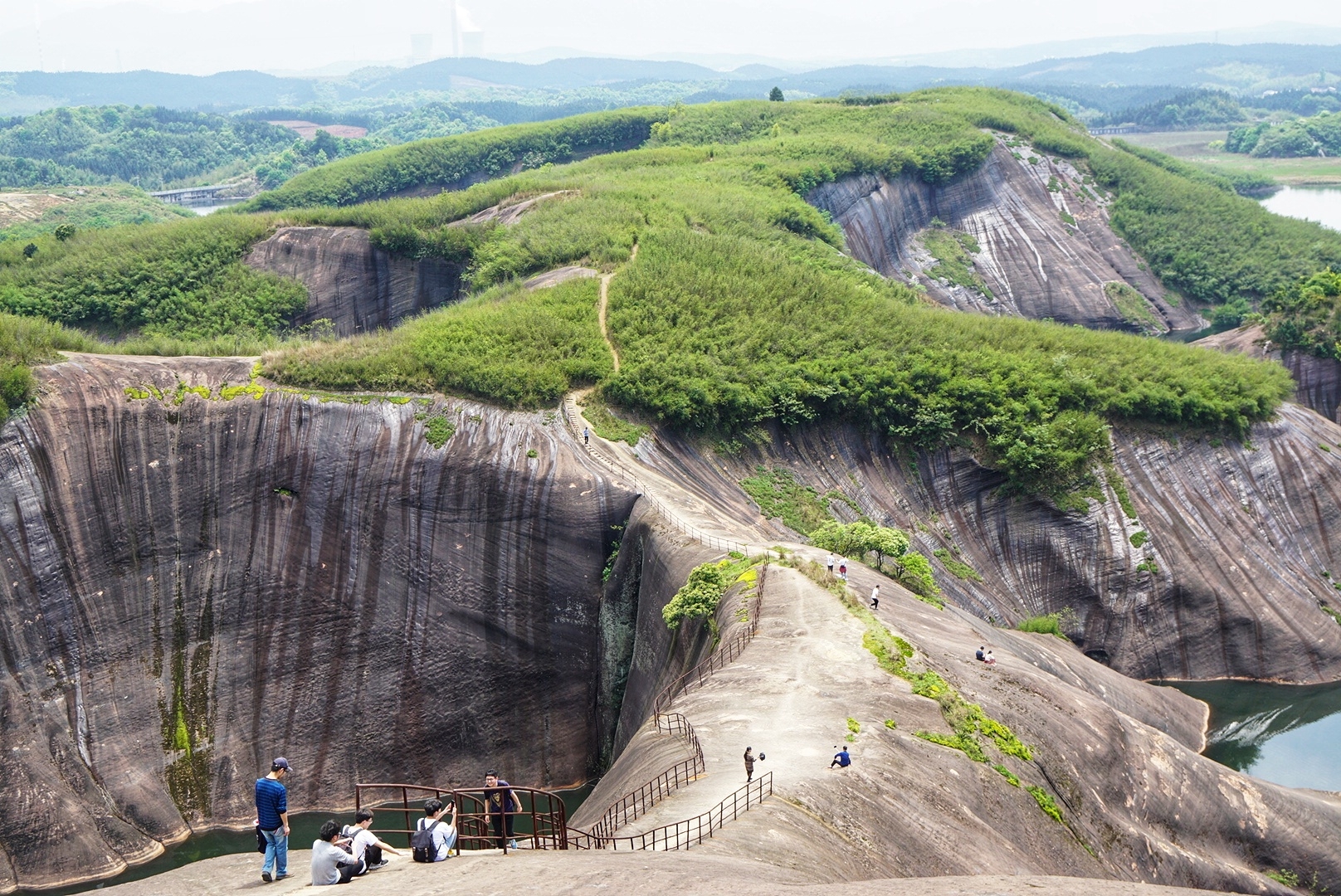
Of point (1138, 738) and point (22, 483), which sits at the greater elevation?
point (22, 483)

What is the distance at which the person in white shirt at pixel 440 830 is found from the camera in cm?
1739

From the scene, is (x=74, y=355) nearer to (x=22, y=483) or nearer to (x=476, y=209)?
(x=22, y=483)

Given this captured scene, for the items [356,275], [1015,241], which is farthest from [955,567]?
[1015,241]

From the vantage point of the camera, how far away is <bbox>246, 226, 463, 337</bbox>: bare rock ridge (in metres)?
76.2

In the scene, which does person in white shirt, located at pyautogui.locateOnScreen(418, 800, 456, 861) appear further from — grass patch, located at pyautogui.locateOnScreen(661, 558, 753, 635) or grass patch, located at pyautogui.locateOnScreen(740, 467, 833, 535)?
grass patch, located at pyautogui.locateOnScreen(740, 467, 833, 535)

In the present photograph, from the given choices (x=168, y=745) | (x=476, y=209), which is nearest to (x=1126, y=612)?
(x=168, y=745)

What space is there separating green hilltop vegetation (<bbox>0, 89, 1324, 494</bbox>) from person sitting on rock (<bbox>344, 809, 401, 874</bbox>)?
3072cm

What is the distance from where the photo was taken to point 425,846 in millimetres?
17344

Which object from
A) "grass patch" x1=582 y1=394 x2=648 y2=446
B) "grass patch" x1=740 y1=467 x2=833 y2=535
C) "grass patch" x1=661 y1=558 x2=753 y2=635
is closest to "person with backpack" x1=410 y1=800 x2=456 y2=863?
"grass patch" x1=661 y1=558 x2=753 y2=635

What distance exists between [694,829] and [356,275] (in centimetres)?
6424

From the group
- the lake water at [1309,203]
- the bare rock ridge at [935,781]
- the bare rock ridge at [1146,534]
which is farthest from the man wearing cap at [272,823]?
the lake water at [1309,203]

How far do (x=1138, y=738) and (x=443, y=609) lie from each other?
84.6ft

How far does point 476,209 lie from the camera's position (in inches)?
3314

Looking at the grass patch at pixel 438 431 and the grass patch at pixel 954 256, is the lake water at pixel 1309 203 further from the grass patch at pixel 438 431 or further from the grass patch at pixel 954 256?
the grass patch at pixel 438 431
